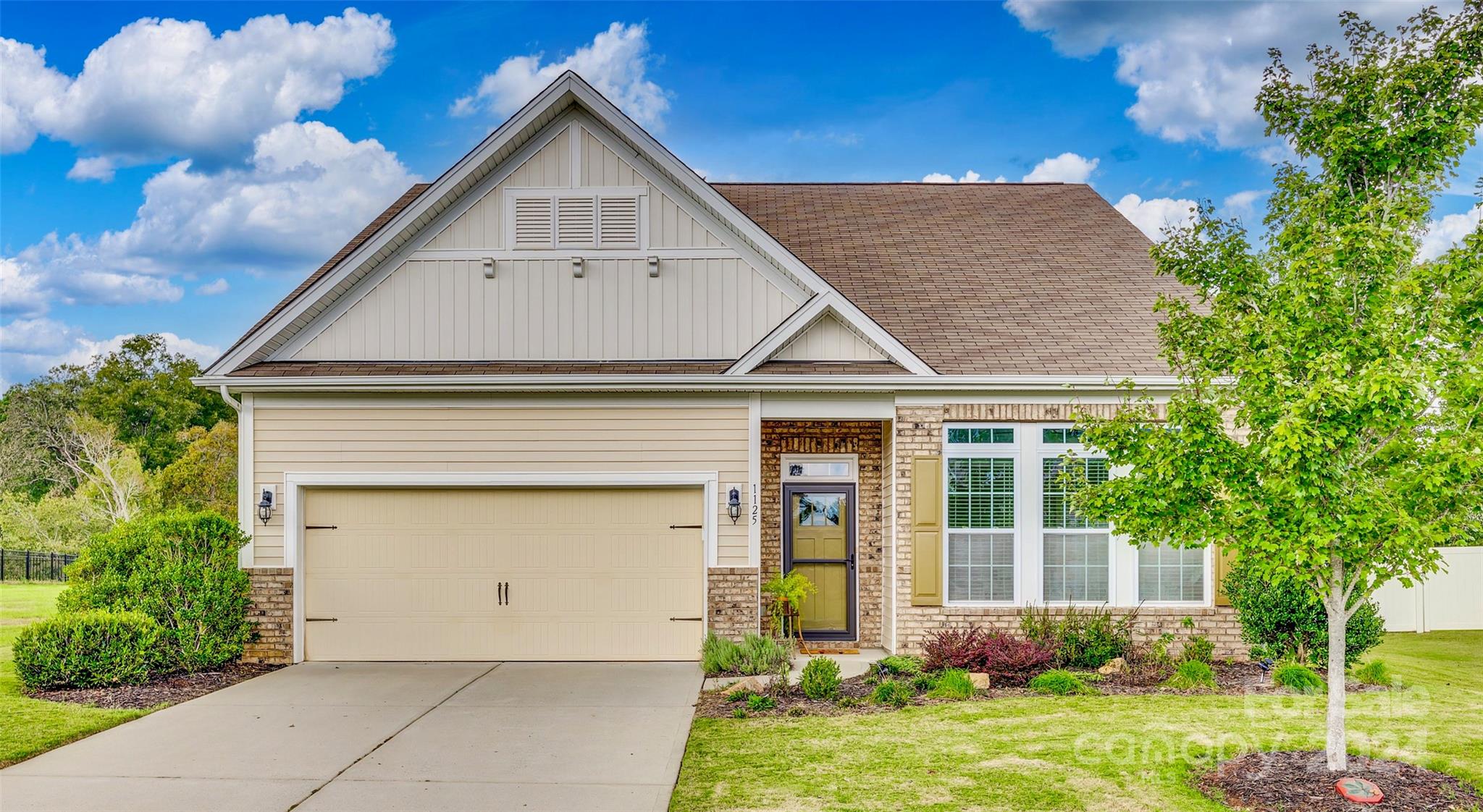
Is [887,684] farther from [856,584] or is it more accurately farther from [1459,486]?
[1459,486]

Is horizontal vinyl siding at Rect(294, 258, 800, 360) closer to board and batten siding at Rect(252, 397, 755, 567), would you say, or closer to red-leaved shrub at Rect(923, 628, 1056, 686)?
board and batten siding at Rect(252, 397, 755, 567)

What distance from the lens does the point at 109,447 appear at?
99.4 ft

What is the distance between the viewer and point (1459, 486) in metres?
5.45

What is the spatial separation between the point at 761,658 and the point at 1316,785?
5.08 meters

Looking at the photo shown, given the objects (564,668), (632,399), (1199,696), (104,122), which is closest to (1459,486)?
(1199,696)

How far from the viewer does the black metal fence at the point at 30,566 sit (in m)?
23.7

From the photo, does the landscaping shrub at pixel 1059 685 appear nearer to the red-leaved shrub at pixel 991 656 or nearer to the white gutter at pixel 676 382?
the red-leaved shrub at pixel 991 656

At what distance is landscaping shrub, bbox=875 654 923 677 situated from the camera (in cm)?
908

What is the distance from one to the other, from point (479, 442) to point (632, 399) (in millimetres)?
1816

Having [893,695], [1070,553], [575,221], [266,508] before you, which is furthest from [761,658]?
[266,508]

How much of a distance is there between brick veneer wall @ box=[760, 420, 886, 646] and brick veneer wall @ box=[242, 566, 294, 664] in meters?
5.50

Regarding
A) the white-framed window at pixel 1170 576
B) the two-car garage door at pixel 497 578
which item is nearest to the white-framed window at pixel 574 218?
the two-car garage door at pixel 497 578

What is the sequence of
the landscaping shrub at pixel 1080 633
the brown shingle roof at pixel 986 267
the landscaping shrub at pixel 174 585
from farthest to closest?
the brown shingle roof at pixel 986 267
the landscaping shrub at pixel 1080 633
the landscaping shrub at pixel 174 585

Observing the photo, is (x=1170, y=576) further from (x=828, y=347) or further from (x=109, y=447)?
(x=109, y=447)
